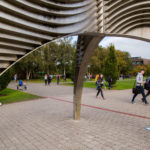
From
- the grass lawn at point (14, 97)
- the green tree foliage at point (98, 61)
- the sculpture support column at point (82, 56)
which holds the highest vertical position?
the green tree foliage at point (98, 61)

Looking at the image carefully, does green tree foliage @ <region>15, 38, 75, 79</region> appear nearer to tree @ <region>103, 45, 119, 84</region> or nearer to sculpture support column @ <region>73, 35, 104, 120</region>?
tree @ <region>103, 45, 119, 84</region>

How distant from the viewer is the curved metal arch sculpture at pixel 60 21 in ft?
10.8

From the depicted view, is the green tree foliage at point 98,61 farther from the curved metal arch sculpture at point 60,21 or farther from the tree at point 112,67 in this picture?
the curved metal arch sculpture at point 60,21

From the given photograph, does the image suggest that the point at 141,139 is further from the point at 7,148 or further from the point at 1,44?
the point at 1,44

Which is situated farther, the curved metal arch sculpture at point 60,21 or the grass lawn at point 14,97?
the grass lawn at point 14,97

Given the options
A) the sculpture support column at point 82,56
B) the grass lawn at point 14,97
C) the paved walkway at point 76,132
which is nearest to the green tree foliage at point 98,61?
the grass lawn at point 14,97

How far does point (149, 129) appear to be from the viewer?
494cm

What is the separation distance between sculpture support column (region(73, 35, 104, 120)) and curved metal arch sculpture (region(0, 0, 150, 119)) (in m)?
0.74

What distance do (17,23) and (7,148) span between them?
2.96 meters

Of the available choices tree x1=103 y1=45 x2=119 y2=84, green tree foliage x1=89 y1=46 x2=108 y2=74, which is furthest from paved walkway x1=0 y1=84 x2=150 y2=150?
green tree foliage x1=89 y1=46 x2=108 y2=74

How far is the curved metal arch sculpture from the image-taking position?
3.30 metres

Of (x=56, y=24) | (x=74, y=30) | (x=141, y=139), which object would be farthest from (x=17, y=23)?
(x=141, y=139)

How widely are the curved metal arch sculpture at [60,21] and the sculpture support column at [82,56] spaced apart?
739mm

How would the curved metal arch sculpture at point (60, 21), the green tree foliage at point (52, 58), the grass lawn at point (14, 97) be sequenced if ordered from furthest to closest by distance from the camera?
the green tree foliage at point (52, 58)
the grass lawn at point (14, 97)
the curved metal arch sculpture at point (60, 21)
